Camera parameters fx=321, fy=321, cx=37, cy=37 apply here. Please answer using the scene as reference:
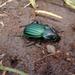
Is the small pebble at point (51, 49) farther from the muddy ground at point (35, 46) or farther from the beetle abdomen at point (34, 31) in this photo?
the beetle abdomen at point (34, 31)

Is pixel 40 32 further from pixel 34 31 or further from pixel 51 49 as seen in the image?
pixel 51 49

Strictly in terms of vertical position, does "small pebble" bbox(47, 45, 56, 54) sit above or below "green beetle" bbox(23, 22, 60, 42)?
below

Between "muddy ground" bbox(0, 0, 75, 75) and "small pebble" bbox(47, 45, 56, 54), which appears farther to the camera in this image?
"small pebble" bbox(47, 45, 56, 54)

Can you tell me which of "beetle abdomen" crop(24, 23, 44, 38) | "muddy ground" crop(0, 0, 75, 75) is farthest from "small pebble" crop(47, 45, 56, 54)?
"beetle abdomen" crop(24, 23, 44, 38)

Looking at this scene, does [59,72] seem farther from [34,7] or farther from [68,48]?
[34,7]

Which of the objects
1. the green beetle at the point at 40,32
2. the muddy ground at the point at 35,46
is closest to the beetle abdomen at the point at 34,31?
the green beetle at the point at 40,32

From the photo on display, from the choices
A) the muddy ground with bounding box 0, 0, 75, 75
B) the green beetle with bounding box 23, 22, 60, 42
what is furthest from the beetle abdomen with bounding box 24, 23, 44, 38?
the muddy ground with bounding box 0, 0, 75, 75

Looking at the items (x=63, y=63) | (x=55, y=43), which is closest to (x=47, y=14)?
(x=55, y=43)

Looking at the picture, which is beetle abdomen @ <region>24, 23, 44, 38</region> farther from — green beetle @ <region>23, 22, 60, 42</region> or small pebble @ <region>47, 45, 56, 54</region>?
small pebble @ <region>47, 45, 56, 54</region>
